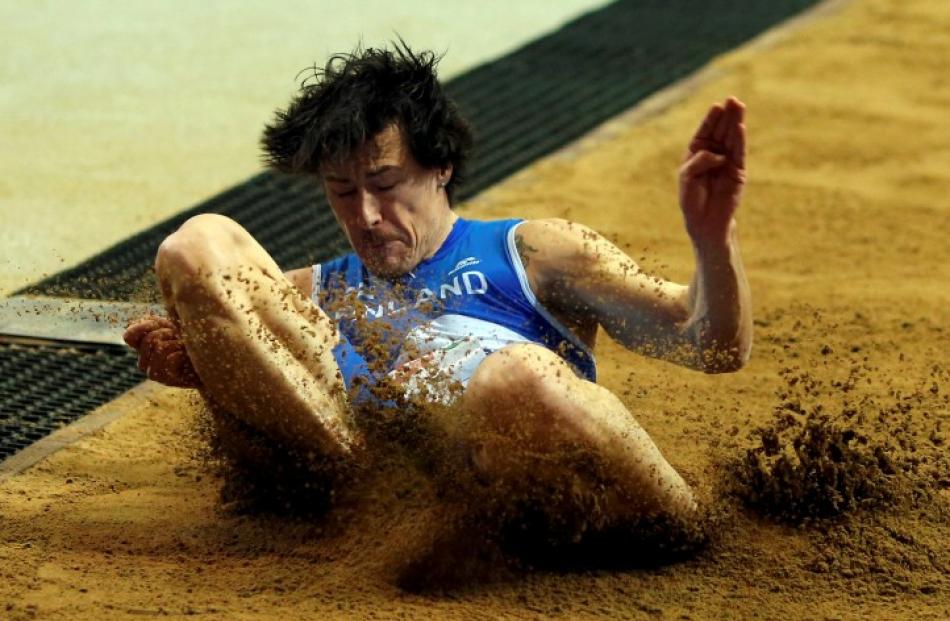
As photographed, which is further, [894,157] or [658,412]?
[894,157]

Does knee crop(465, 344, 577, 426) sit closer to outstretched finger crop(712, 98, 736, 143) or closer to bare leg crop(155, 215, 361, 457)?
bare leg crop(155, 215, 361, 457)

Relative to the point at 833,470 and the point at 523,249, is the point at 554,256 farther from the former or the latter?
the point at 833,470

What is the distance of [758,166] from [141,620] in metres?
4.05

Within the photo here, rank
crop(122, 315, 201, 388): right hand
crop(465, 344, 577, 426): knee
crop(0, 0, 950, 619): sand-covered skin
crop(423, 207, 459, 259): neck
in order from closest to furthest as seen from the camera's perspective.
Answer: crop(465, 344, 577, 426): knee
crop(0, 0, 950, 619): sand-covered skin
crop(122, 315, 201, 388): right hand
crop(423, 207, 459, 259): neck

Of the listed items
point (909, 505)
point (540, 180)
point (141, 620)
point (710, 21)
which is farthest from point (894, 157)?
point (141, 620)

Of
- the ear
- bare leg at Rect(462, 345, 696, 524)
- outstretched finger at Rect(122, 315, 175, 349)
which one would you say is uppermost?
the ear

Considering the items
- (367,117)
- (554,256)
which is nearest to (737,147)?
(554,256)

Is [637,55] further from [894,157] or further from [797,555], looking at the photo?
[797,555]

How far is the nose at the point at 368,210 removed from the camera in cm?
344

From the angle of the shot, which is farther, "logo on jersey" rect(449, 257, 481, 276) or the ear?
the ear

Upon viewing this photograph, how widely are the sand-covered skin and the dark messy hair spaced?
2.27 feet

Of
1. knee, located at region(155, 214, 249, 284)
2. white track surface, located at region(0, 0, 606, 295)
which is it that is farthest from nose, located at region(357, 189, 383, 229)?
white track surface, located at region(0, 0, 606, 295)

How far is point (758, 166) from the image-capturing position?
6.50m

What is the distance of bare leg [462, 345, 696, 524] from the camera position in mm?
3043
